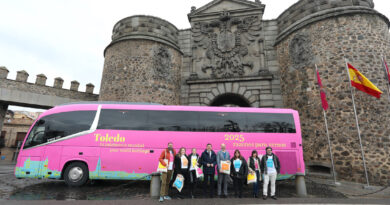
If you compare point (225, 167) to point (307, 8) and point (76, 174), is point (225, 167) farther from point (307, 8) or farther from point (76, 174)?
point (307, 8)

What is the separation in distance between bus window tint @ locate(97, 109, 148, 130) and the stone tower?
18.5 ft

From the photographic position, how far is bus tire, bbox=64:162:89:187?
6613mm

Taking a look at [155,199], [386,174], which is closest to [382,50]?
[386,174]

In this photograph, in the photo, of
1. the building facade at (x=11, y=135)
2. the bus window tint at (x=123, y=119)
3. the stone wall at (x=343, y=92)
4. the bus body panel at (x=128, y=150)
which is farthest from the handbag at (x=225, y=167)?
the building facade at (x=11, y=135)

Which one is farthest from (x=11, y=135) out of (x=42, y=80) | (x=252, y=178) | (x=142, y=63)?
(x=252, y=178)

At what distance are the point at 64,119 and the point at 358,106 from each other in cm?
1282

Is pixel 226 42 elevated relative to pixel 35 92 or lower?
elevated

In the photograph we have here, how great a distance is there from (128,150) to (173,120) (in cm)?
188

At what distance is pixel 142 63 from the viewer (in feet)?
43.4

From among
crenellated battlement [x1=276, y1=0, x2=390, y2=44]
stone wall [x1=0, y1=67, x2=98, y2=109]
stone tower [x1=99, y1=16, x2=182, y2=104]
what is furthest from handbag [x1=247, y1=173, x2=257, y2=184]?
stone wall [x1=0, y1=67, x2=98, y2=109]

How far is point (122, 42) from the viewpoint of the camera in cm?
1383

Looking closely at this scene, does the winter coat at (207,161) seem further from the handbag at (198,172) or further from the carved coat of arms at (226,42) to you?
the carved coat of arms at (226,42)

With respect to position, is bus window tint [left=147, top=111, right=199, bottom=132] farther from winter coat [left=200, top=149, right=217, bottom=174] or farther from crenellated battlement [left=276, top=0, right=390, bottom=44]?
crenellated battlement [left=276, top=0, right=390, bottom=44]

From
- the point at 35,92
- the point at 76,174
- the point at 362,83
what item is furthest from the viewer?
the point at 35,92
